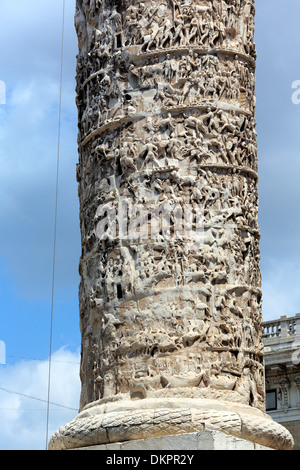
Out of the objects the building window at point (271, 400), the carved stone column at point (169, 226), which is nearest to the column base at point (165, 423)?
the carved stone column at point (169, 226)

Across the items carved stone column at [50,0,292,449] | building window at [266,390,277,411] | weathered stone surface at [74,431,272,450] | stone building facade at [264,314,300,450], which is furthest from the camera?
building window at [266,390,277,411]

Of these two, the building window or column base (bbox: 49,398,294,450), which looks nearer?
column base (bbox: 49,398,294,450)

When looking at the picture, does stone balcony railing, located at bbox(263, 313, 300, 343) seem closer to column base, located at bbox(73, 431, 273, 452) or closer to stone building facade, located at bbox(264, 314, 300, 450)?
stone building facade, located at bbox(264, 314, 300, 450)

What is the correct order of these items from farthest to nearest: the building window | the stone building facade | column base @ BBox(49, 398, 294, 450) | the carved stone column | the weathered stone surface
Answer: the building window, the stone building facade, the carved stone column, column base @ BBox(49, 398, 294, 450), the weathered stone surface

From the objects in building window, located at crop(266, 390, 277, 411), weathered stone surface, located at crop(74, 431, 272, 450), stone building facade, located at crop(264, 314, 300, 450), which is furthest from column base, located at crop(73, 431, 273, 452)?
building window, located at crop(266, 390, 277, 411)

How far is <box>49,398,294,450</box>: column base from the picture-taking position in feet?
22.0

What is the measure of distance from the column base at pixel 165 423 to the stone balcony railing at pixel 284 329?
1461 centimetres

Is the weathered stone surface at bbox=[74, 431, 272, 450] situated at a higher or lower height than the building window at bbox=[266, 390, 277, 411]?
lower

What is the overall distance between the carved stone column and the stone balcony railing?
1400 cm

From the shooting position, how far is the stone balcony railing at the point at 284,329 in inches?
852

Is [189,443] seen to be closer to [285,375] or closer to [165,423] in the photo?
[165,423]

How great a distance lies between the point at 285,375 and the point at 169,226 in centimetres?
1442

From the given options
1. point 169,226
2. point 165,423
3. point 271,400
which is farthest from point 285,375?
point 165,423

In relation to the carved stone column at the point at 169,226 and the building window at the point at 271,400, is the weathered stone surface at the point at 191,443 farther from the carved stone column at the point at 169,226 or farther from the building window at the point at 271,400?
the building window at the point at 271,400
